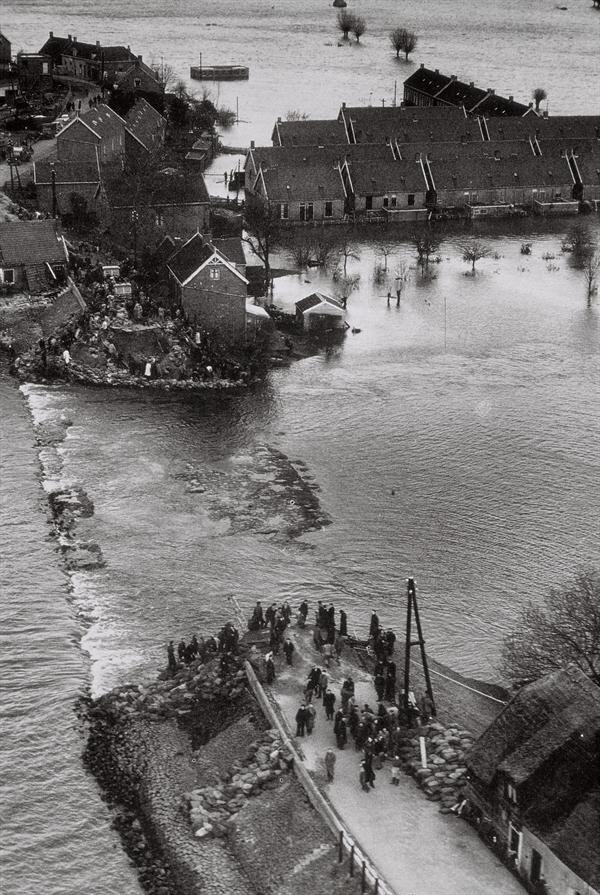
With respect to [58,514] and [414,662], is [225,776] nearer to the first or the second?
[414,662]

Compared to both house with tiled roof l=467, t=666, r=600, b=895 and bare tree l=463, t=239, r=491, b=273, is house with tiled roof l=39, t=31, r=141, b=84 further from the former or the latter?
house with tiled roof l=467, t=666, r=600, b=895

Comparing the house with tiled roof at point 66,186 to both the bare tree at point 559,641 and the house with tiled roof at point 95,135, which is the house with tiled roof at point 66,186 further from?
the bare tree at point 559,641

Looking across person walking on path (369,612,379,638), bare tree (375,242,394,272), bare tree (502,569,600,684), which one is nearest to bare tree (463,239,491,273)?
bare tree (375,242,394,272)

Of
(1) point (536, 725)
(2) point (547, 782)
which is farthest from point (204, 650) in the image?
(2) point (547, 782)

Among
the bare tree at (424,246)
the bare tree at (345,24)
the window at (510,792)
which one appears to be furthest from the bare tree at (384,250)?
the bare tree at (345,24)

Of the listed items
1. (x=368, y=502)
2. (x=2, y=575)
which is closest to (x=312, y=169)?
(x=368, y=502)

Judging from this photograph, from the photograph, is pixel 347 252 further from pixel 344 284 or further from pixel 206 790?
pixel 206 790
